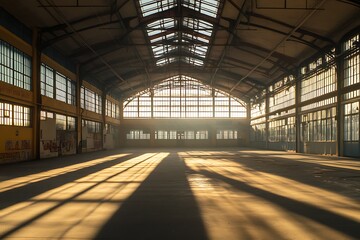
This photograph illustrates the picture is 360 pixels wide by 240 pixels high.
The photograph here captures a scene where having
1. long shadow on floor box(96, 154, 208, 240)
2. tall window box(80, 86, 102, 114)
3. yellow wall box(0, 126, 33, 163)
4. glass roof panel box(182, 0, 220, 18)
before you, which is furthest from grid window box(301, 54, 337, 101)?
long shadow on floor box(96, 154, 208, 240)

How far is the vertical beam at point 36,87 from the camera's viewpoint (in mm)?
27984

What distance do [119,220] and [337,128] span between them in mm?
27754

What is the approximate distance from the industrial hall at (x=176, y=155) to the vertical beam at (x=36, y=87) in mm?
81

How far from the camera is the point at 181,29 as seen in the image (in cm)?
3431

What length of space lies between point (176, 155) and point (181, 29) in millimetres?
11631

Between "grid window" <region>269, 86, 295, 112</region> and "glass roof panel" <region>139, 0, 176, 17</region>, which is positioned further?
"grid window" <region>269, 86, 295, 112</region>

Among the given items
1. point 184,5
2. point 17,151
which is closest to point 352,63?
point 184,5

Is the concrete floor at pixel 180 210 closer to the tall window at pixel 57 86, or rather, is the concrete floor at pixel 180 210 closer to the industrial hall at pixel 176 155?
the industrial hall at pixel 176 155

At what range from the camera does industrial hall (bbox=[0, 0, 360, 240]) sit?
7535 millimetres

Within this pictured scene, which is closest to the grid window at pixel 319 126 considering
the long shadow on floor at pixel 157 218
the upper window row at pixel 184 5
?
the upper window row at pixel 184 5

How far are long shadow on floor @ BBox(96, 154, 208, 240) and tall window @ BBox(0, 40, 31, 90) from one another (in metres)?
16.1

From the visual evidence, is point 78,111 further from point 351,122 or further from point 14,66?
point 351,122

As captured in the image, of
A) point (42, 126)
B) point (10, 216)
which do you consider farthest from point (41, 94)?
point (10, 216)

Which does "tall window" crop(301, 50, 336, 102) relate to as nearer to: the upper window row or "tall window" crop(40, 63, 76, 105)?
the upper window row
